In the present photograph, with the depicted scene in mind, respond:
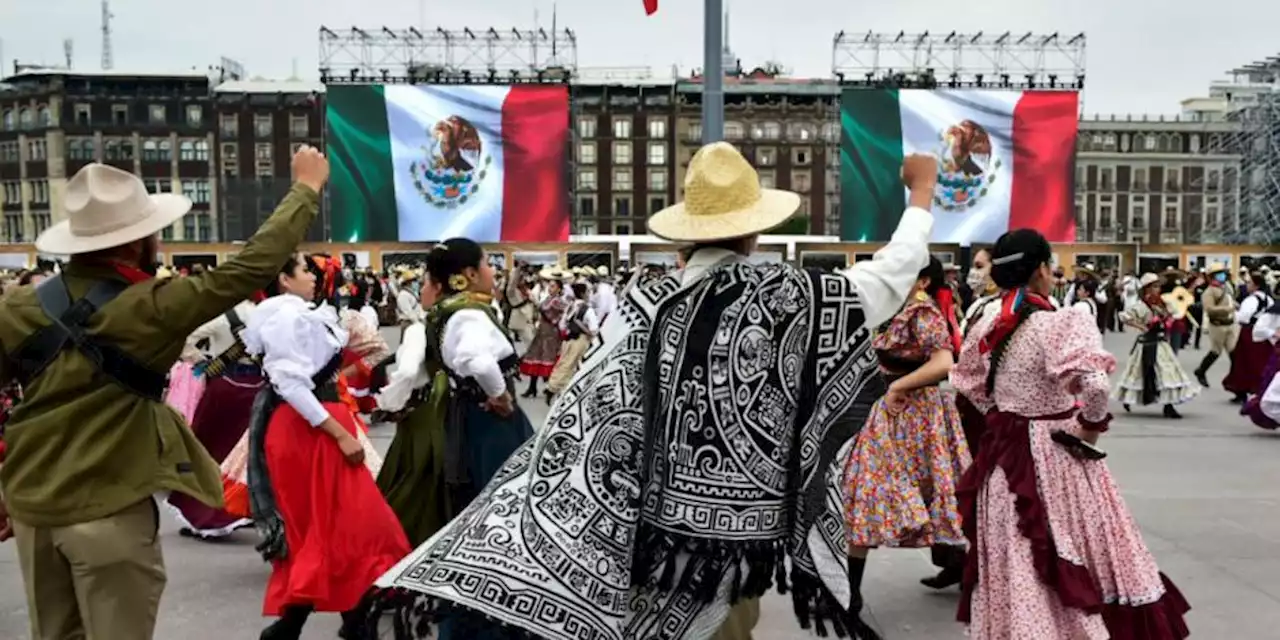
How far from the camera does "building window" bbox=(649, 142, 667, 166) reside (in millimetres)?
80250

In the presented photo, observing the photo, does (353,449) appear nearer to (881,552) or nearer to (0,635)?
(0,635)

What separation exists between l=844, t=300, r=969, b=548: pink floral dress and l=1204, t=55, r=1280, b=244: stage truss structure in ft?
199

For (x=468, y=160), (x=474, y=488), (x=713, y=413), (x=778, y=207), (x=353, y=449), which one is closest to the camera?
(x=713, y=413)

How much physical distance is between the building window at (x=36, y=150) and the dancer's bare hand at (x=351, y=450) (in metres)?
Answer: 83.1

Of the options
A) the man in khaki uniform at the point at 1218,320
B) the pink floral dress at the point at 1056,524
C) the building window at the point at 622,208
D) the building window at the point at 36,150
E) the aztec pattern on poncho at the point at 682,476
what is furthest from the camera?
the building window at the point at 622,208

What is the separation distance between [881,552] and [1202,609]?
5.16 feet

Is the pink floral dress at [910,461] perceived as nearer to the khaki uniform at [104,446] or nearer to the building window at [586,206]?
the khaki uniform at [104,446]

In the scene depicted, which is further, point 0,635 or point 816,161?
point 816,161

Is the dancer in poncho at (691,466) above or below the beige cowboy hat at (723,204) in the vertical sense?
below

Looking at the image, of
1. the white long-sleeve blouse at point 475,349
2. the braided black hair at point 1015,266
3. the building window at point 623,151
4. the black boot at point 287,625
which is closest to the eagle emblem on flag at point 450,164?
the white long-sleeve blouse at point 475,349

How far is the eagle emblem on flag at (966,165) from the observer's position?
34.9 m

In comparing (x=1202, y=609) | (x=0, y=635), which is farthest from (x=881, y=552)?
(x=0, y=635)

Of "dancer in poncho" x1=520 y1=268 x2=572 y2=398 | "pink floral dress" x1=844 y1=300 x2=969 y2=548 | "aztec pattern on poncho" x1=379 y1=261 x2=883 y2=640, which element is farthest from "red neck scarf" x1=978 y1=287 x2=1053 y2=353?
"dancer in poncho" x1=520 y1=268 x2=572 y2=398

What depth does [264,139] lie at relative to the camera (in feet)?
252
